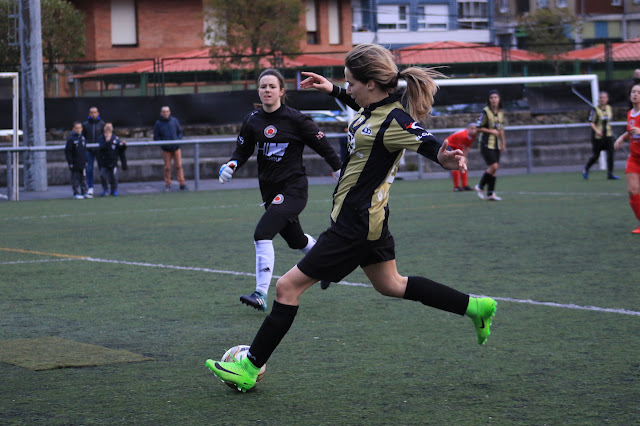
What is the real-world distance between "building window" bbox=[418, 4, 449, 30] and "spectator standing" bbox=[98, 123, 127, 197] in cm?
5231

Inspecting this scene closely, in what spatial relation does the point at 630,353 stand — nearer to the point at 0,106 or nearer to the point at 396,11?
the point at 0,106

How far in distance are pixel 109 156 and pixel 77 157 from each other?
77 cm

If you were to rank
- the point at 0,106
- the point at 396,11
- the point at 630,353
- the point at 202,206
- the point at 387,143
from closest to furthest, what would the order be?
the point at 387,143 → the point at 630,353 → the point at 202,206 → the point at 0,106 → the point at 396,11

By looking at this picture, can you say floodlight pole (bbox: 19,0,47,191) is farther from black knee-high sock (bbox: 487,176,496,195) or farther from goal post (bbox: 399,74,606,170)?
goal post (bbox: 399,74,606,170)

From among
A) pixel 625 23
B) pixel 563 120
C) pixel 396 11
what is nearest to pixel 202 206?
pixel 563 120

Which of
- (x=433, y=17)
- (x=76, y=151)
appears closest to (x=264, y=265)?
(x=76, y=151)

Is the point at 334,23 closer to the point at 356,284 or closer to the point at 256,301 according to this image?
the point at 356,284

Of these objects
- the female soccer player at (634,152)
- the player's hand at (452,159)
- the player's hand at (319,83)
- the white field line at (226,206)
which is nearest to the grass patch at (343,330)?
the female soccer player at (634,152)

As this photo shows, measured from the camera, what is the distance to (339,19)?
180 ft

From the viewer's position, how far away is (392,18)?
238ft

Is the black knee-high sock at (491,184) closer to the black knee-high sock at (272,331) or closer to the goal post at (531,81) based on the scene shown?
the goal post at (531,81)

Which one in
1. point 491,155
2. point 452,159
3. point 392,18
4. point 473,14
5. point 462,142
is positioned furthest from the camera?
point 473,14

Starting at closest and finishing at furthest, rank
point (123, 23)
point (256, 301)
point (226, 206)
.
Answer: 1. point (256, 301)
2. point (226, 206)
3. point (123, 23)

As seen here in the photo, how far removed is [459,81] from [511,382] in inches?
967
